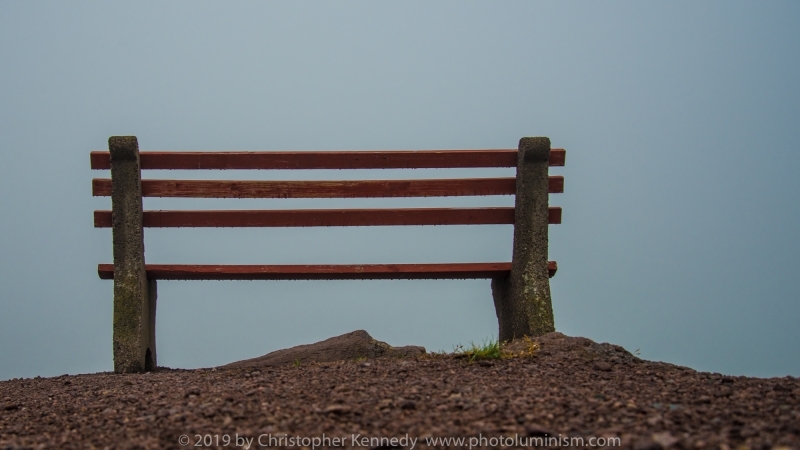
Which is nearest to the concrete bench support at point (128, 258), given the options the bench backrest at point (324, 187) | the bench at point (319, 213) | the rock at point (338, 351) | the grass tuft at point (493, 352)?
the bench at point (319, 213)

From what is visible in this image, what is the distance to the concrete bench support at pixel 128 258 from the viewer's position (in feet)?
23.6

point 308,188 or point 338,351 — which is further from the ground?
point 308,188

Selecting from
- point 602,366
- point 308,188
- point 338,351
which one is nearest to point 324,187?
point 308,188

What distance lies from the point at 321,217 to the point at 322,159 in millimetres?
500

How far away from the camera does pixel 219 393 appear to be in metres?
5.16

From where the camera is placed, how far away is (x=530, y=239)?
728cm

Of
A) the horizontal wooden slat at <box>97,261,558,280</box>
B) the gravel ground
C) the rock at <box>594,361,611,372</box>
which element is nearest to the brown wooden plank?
the horizontal wooden slat at <box>97,261,558,280</box>

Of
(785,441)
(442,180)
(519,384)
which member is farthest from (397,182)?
(785,441)

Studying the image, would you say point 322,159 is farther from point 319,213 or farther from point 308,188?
point 319,213

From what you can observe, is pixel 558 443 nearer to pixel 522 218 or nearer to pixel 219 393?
pixel 219 393

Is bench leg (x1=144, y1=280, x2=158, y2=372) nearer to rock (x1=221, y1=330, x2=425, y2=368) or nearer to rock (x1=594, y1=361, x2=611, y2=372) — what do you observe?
rock (x1=221, y1=330, x2=425, y2=368)

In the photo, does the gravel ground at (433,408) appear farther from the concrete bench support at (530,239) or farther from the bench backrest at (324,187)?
the bench backrest at (324,187)

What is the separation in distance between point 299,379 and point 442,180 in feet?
8.24

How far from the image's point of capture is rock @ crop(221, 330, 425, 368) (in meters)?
7.71
